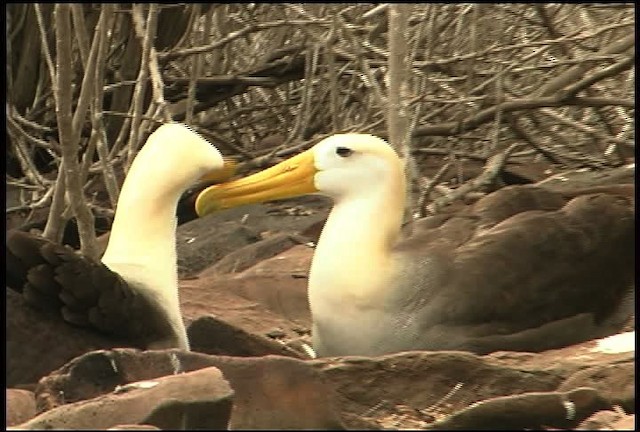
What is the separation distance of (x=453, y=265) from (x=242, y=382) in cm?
173

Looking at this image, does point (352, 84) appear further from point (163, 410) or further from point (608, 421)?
point (163, 410)

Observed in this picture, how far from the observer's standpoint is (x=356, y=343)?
374 centimetres

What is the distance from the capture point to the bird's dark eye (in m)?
4.14

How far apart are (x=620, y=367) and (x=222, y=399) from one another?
3.07 ft

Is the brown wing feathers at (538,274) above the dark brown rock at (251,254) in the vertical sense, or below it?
above

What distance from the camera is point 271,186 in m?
4.26

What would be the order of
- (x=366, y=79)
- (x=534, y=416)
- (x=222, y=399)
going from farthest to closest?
(x=366, y=79)
(x=534, y=416)
(x=222, y=399)

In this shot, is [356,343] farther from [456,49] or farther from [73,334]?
[456,49]

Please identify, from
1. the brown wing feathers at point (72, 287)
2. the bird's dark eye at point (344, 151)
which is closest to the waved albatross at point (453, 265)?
the bird's dark eye at point (344, 151)

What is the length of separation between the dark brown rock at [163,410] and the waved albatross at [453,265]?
1.78 metres

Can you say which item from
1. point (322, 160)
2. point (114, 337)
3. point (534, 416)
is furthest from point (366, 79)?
point (534, 416)

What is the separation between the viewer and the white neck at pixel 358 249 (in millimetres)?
3816

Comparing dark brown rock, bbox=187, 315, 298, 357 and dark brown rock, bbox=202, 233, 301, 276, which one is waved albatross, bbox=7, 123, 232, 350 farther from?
dark brown rock, bbox=202, 233, 301, 276

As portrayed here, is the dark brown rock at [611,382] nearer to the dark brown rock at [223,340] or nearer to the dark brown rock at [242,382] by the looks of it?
the dark brown rock at [242,382]
